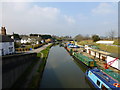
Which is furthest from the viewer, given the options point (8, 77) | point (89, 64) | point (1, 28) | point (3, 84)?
point (1, 28)

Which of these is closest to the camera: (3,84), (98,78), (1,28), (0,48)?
(3,84)

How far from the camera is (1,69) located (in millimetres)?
9547

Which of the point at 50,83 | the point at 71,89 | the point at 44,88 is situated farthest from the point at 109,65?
the point at 44,88

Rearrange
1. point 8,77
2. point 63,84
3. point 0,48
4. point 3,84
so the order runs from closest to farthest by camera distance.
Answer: point 3,84 → point 8,77 → point 63,84 → point 0,48

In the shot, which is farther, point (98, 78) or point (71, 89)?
point (71, 89)

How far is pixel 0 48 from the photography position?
2228cm

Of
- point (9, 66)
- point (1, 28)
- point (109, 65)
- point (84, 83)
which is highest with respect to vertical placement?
point (1, 28)

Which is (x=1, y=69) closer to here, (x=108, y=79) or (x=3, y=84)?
(x=3, y=84)

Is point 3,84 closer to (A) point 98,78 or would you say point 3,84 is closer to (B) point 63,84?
(B) point 63,84

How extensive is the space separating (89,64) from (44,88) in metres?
10.4

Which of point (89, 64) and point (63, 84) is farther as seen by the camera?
point (89, 64)

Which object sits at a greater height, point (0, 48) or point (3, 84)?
point (0, 48)

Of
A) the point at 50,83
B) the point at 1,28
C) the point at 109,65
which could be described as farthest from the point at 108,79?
the point at 1,28

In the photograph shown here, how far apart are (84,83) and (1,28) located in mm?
28263
